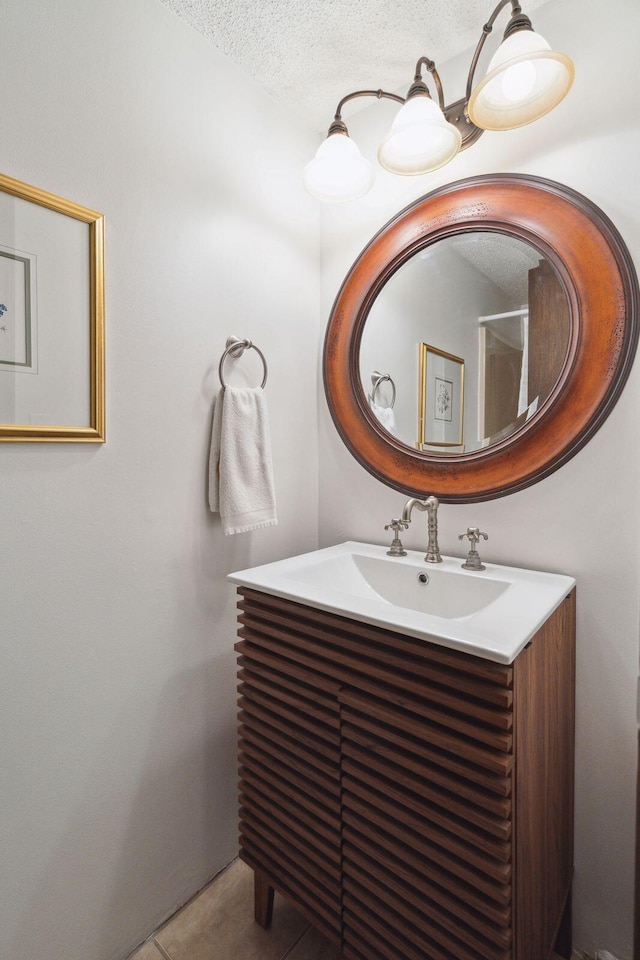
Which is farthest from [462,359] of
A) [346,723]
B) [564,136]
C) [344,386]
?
[346,723]

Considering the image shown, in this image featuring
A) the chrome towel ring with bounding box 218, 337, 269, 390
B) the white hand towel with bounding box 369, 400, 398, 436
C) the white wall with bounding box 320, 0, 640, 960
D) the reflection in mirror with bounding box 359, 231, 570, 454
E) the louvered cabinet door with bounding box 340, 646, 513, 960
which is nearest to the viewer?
the louvered cabinet door with bounding box 340, 646, 513, 960

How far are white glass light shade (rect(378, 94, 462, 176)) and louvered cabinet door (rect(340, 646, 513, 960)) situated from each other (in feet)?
3.92

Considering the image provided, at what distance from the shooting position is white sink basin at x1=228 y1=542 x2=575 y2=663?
81cm

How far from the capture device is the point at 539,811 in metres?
0.91

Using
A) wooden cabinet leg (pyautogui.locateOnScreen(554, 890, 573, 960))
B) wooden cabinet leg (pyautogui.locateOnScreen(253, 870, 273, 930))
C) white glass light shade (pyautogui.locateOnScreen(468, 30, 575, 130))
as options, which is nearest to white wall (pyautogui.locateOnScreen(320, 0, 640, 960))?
wooden cabinet leg (pyautogui.locateOnScreen(554, 890, 573, 960))

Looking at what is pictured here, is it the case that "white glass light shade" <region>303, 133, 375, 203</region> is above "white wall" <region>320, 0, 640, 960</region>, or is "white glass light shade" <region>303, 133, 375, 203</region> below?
above

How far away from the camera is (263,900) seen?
3.94 ft

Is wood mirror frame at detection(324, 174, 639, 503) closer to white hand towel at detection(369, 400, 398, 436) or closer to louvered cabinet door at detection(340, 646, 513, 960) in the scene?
white hand towel at detection(369, 400, 398, 436)

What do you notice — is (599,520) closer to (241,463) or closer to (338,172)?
(241,463)

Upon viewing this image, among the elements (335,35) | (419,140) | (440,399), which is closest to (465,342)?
(440,399)

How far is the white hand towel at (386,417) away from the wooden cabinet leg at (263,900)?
126 cm

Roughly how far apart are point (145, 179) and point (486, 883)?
1640 mm

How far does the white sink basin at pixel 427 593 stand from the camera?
0.81 meters

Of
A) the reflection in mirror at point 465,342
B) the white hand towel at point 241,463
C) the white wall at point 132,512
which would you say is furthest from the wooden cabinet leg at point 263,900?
the reflection in mirror at point 465,342
